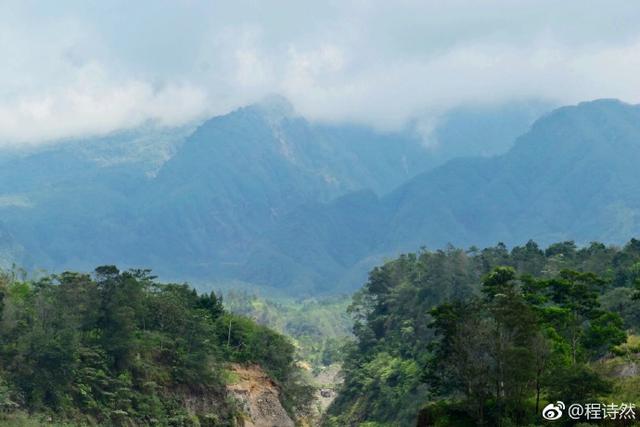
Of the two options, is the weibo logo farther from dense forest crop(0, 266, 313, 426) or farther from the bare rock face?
the bare rock face

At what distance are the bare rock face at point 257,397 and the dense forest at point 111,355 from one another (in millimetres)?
1243

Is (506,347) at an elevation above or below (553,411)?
above

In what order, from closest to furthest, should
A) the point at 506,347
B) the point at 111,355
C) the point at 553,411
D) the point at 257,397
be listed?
the point at 553,411 → the point at 506,347 → the point at 111,355 → the point at 257,397

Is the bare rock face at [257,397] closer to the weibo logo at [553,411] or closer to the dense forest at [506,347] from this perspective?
the dense forest at [506,347]

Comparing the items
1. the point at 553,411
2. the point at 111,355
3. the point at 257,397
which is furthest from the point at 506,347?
the point at 257,397

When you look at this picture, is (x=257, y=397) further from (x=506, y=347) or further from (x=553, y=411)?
(x=553, y=411)

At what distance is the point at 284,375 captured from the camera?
85.8 meters

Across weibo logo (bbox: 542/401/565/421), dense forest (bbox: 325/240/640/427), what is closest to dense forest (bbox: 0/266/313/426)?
dense forest (bbox: 325/240/640/427)

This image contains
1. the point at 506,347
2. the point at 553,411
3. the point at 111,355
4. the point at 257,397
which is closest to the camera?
the point at 553,411

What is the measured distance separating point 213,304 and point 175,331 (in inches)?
546

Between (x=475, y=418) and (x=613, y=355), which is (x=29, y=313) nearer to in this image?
(x=475, y=418)

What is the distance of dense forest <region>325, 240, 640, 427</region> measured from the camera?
4134 centimetres

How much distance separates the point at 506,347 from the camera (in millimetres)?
40938

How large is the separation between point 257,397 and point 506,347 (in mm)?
41991
